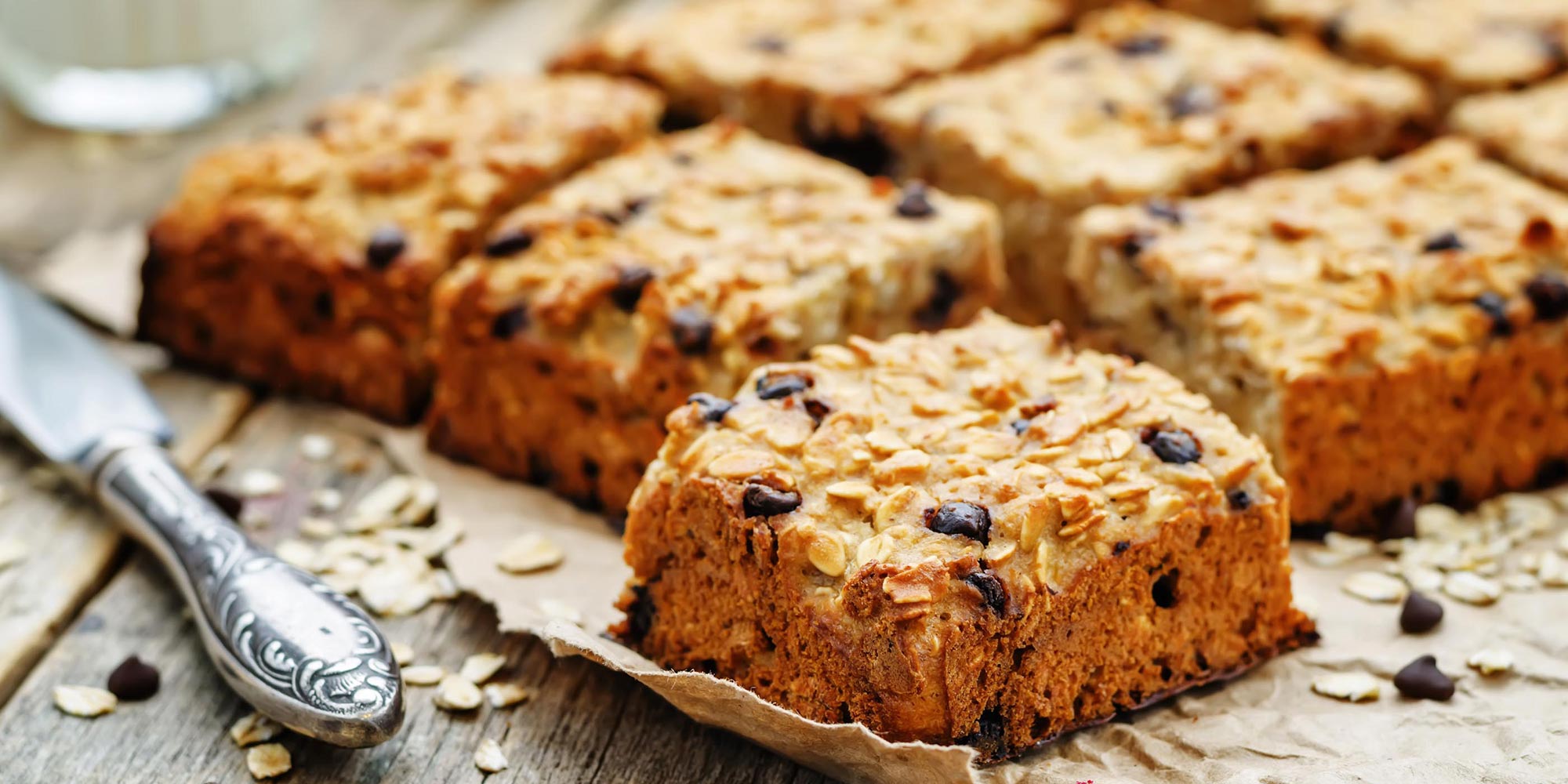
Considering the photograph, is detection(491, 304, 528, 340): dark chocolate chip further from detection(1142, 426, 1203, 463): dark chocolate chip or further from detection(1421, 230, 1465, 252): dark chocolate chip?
detection(1421, 230, 1465, 252): dark chocolate chip

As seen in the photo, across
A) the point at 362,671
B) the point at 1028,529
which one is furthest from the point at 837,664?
the point at 362,671

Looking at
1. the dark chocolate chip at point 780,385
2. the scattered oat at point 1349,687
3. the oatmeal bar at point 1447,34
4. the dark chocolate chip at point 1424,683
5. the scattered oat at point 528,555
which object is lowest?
the scattered oat at point 528,555

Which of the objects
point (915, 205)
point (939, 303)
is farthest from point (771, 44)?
point (939, 303)

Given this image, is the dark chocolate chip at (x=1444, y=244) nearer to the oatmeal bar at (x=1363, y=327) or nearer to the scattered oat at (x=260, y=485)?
the oatmeal bar at (x=1363, y=327)

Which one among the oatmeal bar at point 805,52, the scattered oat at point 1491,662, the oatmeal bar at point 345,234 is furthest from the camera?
the oatmeal bar at point 805,52

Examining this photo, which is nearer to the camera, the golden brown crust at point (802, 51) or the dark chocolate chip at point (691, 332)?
the dark chocolate chip at point (691, 332)

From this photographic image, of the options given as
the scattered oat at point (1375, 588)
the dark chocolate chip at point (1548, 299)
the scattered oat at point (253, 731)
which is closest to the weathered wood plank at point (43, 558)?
the scattered oat at point (253, 731)

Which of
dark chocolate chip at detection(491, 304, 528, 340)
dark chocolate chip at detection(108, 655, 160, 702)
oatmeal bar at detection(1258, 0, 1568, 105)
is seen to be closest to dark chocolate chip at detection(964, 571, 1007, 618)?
dark chocolate chip at detection(491, 304, 528, 340)
